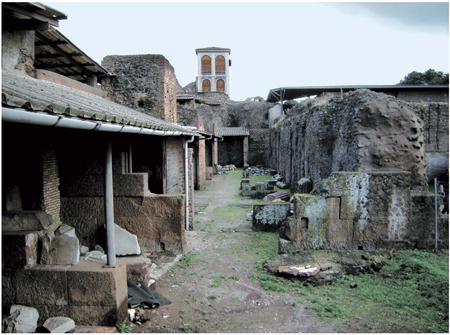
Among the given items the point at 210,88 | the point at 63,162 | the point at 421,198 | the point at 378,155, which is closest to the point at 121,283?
the point at 63,162

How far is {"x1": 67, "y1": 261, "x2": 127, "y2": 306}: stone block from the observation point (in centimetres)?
425

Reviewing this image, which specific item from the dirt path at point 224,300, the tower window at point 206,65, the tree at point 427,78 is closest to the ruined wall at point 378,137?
the dirt path at point 224,300

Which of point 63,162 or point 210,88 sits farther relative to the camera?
point 210,88

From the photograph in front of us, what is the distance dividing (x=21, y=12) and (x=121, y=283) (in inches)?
177

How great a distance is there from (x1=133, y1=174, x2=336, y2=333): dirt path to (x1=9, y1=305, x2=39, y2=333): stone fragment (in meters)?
1.20

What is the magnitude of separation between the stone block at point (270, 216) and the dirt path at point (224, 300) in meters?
0.95

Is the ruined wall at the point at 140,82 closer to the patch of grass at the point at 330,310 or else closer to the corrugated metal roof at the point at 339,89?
the patch of grass at the point at 330,310

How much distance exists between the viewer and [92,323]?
427 cm

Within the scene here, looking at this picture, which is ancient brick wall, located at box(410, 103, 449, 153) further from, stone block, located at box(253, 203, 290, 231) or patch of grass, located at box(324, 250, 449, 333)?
patch of grass, located at box(324, 250, 449, 333)

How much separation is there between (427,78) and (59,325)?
42.4 meters

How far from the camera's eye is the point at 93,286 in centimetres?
426

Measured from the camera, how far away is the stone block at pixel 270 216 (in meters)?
9.26

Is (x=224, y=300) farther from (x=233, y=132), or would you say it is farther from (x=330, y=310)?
(x=233, y=132)

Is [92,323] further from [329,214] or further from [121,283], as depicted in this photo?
[329,214]
